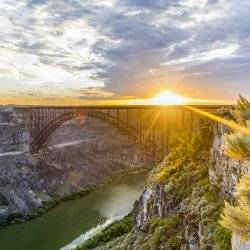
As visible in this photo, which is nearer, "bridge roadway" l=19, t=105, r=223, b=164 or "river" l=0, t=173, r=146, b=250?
"river" l=0, t=173, r=146, b=250

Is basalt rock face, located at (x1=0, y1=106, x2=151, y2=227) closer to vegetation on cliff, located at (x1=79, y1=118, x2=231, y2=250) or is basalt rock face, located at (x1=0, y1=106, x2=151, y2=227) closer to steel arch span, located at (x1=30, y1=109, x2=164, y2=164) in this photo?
→ steel arch span, located at (x1=30, y1=109, x2=164, y2=164)

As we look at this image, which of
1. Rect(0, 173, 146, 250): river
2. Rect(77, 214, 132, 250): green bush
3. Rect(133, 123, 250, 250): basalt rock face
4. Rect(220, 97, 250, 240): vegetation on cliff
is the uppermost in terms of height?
Rect(220, 97, 250, 240): vegetation on cliff

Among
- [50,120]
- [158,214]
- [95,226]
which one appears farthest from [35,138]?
[158,214]

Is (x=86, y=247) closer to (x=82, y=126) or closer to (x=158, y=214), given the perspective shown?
(x=158, y=214)

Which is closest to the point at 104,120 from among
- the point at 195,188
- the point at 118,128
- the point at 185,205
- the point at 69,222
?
the point at 118,128

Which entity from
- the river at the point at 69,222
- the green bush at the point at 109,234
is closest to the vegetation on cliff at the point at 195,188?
the green bush at the point at 109,234

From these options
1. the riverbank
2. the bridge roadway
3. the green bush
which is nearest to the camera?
the green bush

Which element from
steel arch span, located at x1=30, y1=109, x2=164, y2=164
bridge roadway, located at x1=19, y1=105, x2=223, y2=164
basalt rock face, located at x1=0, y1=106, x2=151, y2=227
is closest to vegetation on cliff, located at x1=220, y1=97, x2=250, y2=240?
bridge roadway, located at x1=19, y1=105, x2=223, y2=164

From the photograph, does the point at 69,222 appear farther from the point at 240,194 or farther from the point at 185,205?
the point at 240,194
